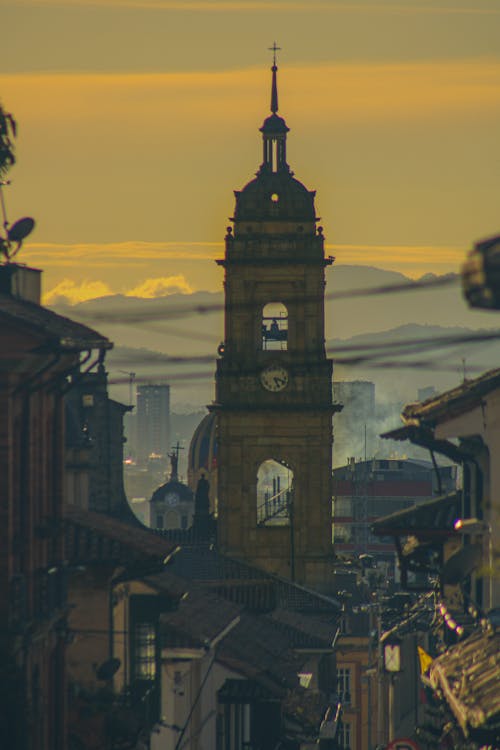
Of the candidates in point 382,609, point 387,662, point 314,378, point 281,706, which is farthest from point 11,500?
point 314,378

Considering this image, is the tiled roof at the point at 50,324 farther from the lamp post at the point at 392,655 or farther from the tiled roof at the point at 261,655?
the lamp post at the point at 392,655

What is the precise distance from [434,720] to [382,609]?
44.5 m

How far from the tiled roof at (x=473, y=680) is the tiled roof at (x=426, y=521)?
4.80 meters

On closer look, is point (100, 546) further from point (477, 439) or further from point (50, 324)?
point (50, 324)

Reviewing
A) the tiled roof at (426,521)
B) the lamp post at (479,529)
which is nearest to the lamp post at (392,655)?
the tiled roof at (426,521)

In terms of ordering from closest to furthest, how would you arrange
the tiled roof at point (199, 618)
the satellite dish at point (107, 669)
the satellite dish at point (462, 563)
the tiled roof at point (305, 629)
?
the satellite dish at point (462, 563), the satellite dish at point (107, 669), the tiled roof at point (199, 618), the tiled roof at point (305, 629)

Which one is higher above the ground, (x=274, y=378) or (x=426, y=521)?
(x=274, y=378)

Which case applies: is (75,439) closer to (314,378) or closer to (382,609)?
(382,609)

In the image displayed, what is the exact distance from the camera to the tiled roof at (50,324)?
52406mm

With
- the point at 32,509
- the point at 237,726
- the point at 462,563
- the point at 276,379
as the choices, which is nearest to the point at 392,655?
Result: the point at 237,726

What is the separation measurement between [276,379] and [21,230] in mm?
93159

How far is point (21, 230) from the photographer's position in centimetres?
5325

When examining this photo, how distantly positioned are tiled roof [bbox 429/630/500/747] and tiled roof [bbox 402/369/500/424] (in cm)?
383

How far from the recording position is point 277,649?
96188 mm
